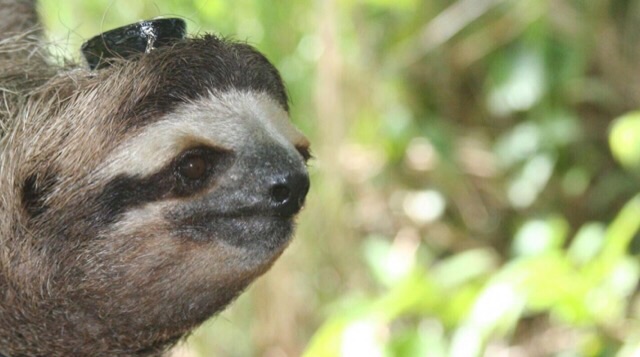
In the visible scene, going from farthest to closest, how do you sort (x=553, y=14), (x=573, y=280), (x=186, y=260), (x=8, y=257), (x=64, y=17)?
(x=553, y=14)
(x=64, y=17)
(x=573, y=280)
(x=8, y=257)
(x=186, y=260)

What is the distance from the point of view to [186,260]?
231 centimetres

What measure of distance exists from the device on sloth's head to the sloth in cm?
5

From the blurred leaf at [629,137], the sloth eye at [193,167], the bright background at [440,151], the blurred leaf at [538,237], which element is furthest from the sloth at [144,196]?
the blurred leaf at [538,237]

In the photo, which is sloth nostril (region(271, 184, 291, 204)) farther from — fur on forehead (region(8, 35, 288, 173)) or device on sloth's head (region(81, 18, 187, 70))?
device on sloth's head (region(81, 18, 187, 70))

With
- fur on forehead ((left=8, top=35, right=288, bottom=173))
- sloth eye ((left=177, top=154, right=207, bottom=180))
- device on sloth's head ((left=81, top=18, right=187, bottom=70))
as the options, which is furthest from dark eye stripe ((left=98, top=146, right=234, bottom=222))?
device on sloth's head ((left=81, top=18, right=187, bottom=70))

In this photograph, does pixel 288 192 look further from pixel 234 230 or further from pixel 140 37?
pixel 140 37

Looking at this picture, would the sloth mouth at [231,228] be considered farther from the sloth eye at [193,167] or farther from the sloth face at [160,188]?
the sloth eye at [193,167]

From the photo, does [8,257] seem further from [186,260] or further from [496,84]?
[496,84]

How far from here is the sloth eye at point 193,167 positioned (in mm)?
2256

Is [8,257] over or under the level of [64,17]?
under

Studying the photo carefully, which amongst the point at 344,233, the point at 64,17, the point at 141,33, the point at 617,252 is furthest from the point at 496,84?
the point at 141,33

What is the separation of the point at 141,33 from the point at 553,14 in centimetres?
390

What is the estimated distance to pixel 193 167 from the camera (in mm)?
2266

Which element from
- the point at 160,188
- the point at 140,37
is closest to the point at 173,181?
the point at 160,188
